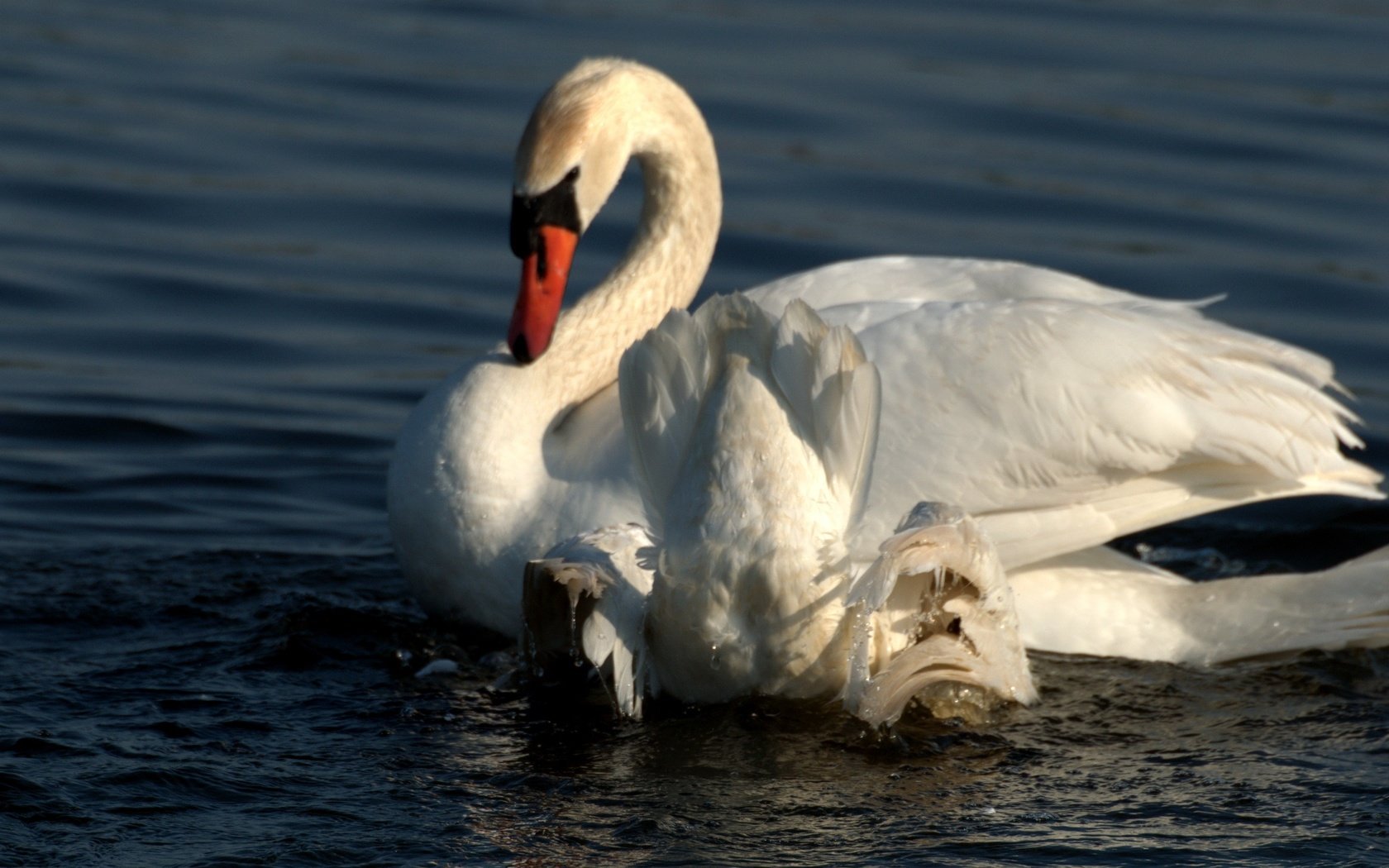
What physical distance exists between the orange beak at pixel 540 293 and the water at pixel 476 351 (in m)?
0.87

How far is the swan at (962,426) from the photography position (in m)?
5.61

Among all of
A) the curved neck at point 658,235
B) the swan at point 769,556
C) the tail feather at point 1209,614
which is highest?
the curved neck at point 658,235

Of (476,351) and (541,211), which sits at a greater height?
(541,211)

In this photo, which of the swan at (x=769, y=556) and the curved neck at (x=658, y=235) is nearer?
the swan at (x=769, y=556)

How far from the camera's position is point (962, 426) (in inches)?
221

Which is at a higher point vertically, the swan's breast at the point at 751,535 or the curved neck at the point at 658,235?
the curved neck at the point at 658,235

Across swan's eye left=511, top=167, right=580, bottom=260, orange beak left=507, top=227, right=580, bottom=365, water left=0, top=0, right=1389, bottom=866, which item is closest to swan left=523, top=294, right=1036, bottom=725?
water left=0, top=0, right=1389, bottom=866

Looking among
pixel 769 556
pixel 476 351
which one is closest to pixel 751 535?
pixel 769 556

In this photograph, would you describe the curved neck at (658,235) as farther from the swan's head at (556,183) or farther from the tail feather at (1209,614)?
the tail feather at (1209,614)

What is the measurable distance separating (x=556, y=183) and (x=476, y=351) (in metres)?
2.93

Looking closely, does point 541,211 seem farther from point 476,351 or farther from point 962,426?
point 476,351

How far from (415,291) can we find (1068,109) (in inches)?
158

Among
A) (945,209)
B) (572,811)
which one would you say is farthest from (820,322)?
(945,209)

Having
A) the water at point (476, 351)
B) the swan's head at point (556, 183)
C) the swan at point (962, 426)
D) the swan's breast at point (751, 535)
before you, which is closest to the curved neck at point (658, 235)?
the swan at point (962, 426)
